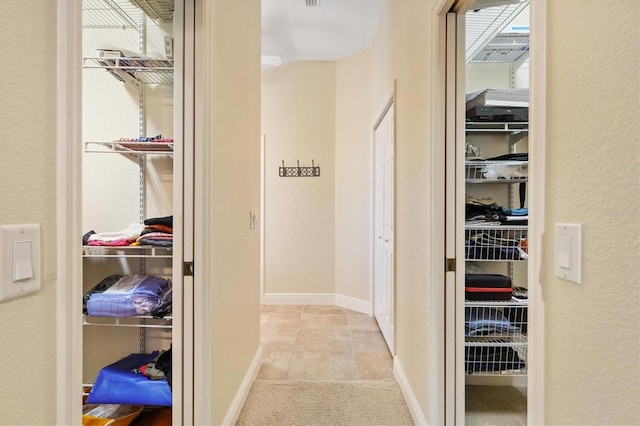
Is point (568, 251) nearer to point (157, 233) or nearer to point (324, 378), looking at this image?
point (157, 233)

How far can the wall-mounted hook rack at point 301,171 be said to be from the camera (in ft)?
13.5

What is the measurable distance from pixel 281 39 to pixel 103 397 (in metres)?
3.65

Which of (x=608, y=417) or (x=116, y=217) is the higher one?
(x=116, y=217)

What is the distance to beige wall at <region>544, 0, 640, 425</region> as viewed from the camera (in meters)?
0.50

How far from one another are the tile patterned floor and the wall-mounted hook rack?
1755 millimetres

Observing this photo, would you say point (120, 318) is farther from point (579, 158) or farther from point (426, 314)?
point (579, 158)

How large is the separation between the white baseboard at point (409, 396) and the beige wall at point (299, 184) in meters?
1.97

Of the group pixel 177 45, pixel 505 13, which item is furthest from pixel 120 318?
pixel 505 13

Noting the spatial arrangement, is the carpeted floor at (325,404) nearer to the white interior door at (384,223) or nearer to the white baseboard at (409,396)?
the white baseboard at (409,396)

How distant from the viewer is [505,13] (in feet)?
5.61

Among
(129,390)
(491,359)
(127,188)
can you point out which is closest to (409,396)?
(491,359)
